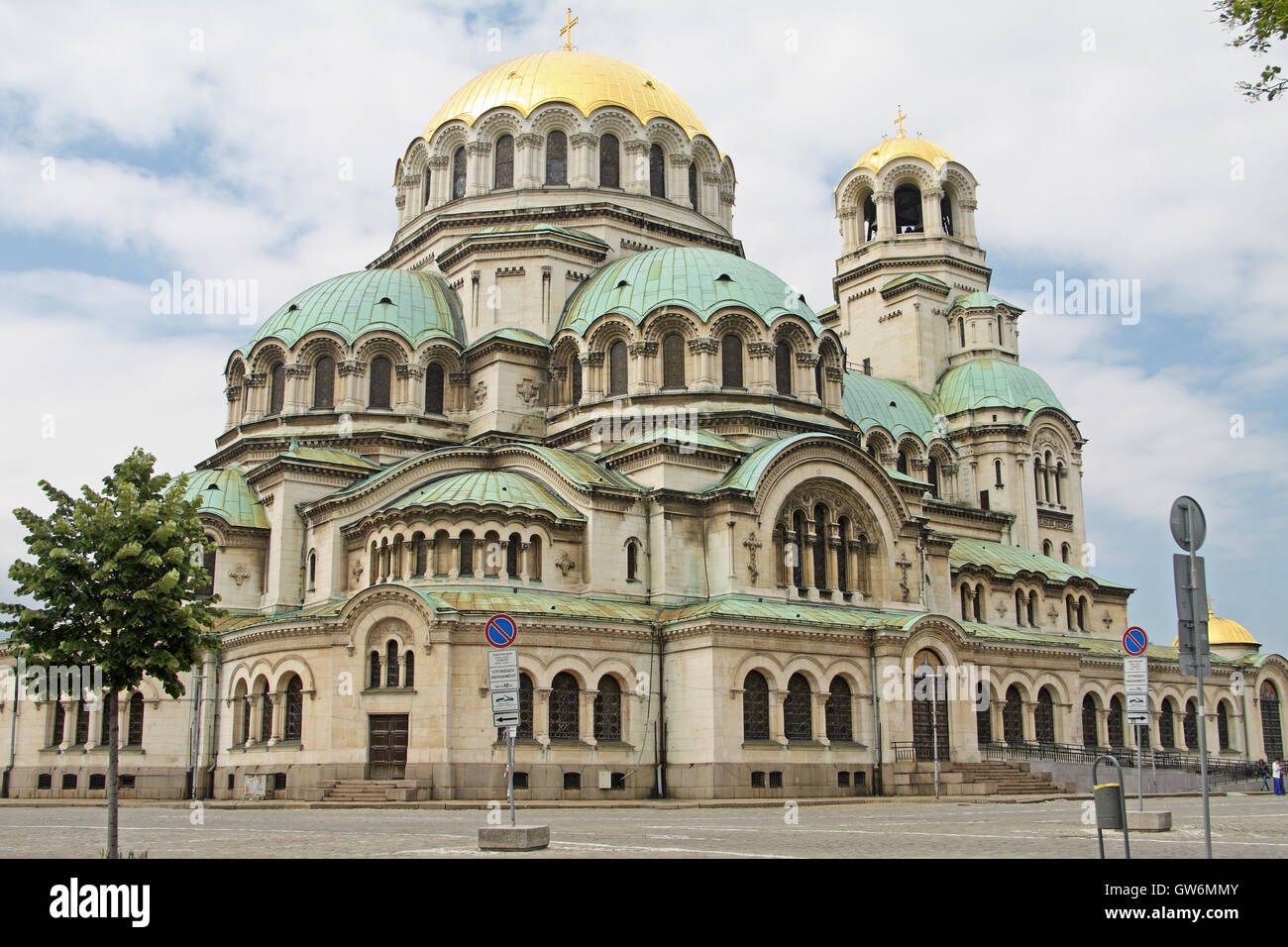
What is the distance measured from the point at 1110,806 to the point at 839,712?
25.9 m

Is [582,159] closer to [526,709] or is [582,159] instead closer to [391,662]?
[391,662]

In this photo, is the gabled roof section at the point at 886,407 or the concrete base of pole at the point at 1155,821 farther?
the gabled roof section at the point at 886,407

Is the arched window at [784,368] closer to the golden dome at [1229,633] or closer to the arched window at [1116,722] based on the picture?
the arched window at [1116,722]

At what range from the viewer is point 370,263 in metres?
58.7

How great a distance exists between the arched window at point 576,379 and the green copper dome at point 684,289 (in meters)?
1.35

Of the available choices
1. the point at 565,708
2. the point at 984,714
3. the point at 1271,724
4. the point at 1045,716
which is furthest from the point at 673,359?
the point at 1271,724

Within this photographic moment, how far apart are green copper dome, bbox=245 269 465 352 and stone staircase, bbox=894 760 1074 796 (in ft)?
77.7

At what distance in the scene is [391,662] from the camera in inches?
1454

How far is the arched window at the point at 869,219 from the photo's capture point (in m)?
66.1

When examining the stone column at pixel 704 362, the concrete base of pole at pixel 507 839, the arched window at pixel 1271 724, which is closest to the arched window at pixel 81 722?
the stone column at pixel 704 362

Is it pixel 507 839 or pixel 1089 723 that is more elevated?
pixel 1089 723

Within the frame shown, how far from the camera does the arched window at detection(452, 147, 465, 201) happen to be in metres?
55.0

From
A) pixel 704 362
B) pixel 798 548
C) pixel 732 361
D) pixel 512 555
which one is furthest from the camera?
pixel 732 361

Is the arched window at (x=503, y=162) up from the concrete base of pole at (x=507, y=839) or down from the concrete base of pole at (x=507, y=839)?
up
